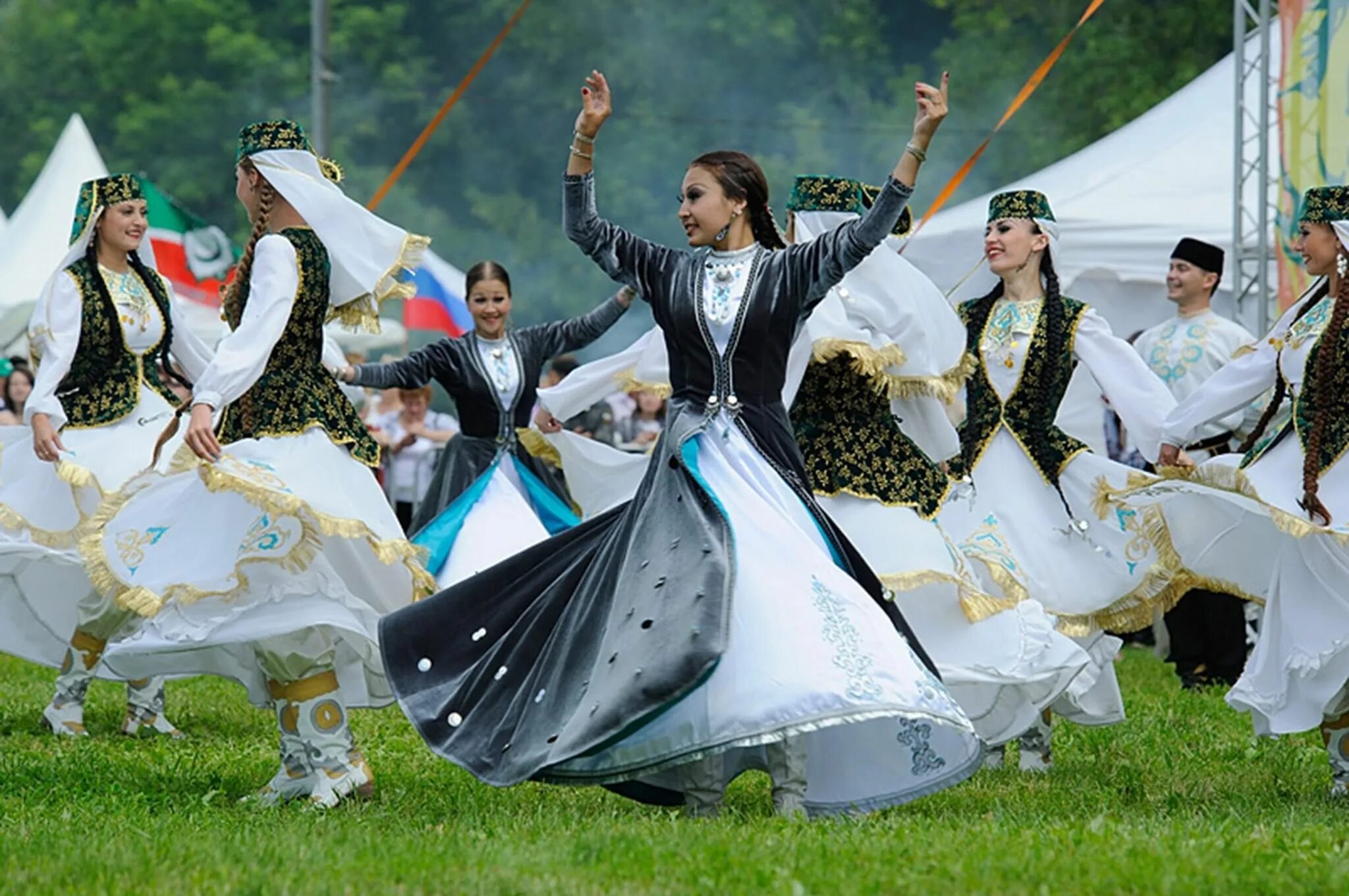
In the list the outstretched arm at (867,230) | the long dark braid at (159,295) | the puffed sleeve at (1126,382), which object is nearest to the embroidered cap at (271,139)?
the long dark braid at (159,295)

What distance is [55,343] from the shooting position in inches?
268

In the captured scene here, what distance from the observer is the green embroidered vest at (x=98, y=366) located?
6.94 meters

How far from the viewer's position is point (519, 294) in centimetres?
2870

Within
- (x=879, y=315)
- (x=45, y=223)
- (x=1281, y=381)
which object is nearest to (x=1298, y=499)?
(x=1281, y=381)

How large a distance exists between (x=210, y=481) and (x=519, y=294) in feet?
77.2

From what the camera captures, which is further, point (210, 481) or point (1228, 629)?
point (1228, 629)

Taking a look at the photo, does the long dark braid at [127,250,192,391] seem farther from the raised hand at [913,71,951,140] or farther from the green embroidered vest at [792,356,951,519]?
the raised hand at [913,71,951,140]

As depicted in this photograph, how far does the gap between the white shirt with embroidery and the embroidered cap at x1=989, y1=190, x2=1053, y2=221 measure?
2.16m

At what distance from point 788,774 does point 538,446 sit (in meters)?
2.96

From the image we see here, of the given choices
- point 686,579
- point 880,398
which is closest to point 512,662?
point 686,579

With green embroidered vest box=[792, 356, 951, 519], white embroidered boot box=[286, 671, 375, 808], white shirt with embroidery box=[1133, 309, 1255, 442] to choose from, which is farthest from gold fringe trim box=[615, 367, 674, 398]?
white shirt with embroidery box=[1133, 309, 1255, 442]

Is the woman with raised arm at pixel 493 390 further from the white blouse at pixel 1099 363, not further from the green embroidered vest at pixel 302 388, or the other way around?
the green embroidered vest at pixel 302 388

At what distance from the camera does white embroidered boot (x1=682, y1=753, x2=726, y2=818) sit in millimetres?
5047

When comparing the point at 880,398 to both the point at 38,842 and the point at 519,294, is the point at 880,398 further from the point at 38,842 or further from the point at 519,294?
the point at 519,294
